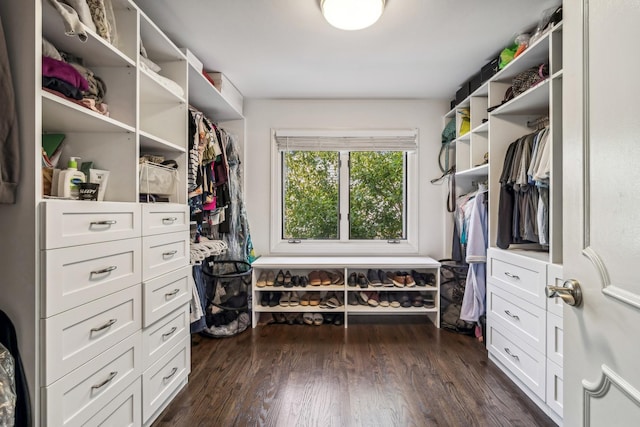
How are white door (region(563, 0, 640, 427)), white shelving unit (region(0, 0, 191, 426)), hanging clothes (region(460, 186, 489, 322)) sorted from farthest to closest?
hanging clothes (region(460, 186, 489, 322)) → white shelving unit (region(0, 0, 191, 426)) → white door (region(563, 0, 640, 427))

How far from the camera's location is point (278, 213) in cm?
326

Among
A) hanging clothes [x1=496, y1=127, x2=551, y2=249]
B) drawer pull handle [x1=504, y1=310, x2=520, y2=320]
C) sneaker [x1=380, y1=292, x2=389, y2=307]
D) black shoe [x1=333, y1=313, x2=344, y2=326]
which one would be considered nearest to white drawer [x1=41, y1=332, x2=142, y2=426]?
black shoe [x1=333, y1=313, x2=344, y2=326]

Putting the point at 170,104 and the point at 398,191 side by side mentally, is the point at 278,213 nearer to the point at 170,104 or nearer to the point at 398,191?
the point at 398,191

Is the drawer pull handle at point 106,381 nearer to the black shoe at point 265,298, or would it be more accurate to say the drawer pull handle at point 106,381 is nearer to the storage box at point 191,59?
the black shoe at point 265,298

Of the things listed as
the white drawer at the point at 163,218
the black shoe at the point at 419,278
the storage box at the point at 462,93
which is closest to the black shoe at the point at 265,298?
the white drawer at the point at 163,218

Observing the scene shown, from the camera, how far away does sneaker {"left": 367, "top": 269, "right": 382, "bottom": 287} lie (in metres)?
2.86

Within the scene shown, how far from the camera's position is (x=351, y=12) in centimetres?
164

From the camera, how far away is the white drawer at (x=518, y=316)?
1680 mm

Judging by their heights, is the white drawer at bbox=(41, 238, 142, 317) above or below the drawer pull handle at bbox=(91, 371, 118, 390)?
above

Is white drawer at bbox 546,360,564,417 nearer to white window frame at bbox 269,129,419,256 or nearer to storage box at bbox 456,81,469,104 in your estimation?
white window frame at bbox 269,129,419,256

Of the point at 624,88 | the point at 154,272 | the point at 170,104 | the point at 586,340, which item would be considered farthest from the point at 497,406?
the point at 170,104

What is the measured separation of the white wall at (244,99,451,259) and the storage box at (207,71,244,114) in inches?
9.0

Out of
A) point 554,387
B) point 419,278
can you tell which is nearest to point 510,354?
point 554,387

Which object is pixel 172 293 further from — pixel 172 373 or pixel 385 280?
pixel 385 280
